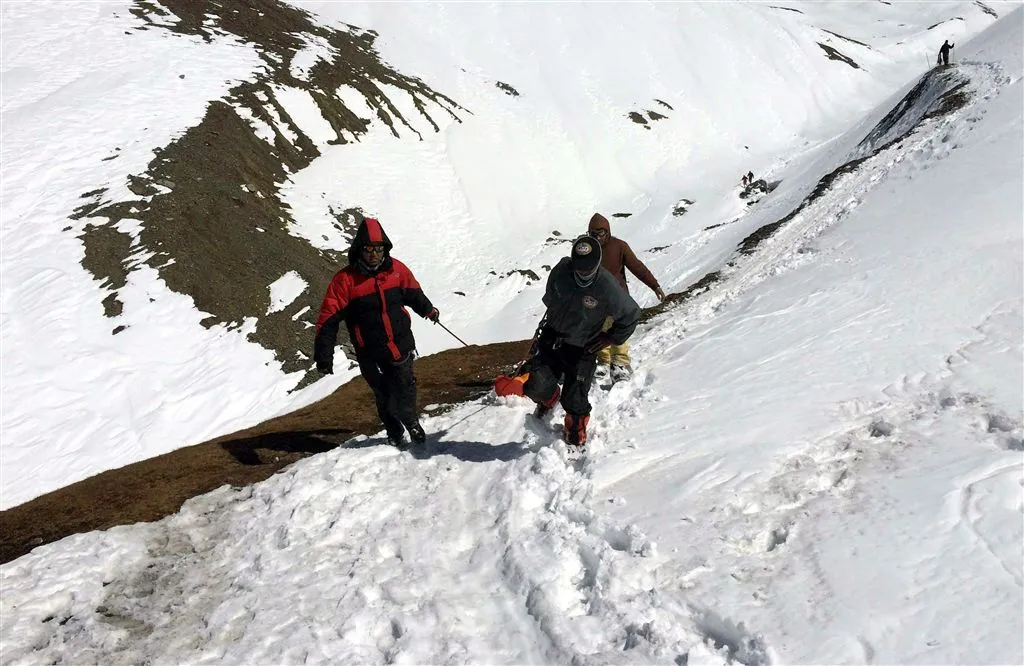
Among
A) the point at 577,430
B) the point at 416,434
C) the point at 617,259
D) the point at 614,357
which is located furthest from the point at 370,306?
the point at 614,357

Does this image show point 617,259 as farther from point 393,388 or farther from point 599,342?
point 393,388

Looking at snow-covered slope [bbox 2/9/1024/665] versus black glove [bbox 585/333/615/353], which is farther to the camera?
black glove [bbox 585/333/615/353]

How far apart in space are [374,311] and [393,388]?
3.22 ft

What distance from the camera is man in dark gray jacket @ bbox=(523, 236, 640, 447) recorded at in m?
5.72

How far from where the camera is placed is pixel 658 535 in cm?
457

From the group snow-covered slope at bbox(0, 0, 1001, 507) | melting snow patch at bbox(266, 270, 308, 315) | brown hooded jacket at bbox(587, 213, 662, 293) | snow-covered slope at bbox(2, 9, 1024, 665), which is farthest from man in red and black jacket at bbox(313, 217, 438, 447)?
melting snow patch at bbox(266, 270, 308, 315)

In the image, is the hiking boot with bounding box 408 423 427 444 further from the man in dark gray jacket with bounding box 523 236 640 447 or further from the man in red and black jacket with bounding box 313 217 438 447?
the man in dark gray jacket with bounding box 523 236 640 447

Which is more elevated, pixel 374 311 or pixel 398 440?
pixel 374 311

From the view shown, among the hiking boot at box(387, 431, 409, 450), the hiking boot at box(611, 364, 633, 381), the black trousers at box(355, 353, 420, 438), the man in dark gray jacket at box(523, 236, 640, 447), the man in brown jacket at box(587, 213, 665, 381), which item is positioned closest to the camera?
the man in dark gray jacket at box(523, 236, 640, 447)

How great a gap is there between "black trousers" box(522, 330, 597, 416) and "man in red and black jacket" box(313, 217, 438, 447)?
1307mm

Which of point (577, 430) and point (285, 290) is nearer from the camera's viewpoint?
point (577, 430)

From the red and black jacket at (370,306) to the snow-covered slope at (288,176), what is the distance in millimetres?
11846

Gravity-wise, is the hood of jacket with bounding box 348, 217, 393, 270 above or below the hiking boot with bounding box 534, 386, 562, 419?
above

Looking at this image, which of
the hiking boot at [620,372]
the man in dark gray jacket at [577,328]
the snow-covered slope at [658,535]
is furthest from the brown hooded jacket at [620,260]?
the man in dark gray jacket at [577,328]
